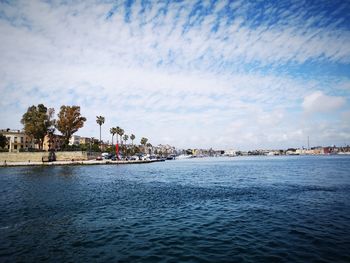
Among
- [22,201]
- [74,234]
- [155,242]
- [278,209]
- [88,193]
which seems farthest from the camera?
[88,193]

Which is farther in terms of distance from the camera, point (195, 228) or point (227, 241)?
point (195, 228)

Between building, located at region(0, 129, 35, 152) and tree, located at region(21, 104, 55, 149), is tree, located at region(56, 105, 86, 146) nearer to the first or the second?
tree, located at region(21, 104, 55, 149)

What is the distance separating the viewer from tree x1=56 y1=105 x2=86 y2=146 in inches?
3733

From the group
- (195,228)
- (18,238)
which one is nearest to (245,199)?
(195,228)

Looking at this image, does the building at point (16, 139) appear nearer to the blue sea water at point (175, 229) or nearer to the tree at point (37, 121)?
the tree at point (37, 121)

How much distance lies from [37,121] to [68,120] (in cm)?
1069

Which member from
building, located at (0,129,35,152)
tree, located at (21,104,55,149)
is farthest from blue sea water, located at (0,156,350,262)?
building, located at (0,129,35,152)

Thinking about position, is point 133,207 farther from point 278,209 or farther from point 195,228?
point 278,209

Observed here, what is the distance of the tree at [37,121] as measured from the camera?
9056cm

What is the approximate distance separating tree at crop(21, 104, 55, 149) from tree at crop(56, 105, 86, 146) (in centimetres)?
444

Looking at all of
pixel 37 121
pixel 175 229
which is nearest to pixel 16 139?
pixel 37 121

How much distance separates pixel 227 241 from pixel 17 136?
520ft

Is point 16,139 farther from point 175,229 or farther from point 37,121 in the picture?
point 175,229

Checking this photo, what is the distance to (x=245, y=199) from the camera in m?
26.3
